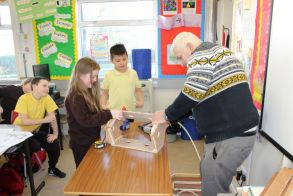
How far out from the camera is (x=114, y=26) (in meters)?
4.21

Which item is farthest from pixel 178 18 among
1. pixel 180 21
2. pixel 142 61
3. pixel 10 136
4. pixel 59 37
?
pixel 10 136

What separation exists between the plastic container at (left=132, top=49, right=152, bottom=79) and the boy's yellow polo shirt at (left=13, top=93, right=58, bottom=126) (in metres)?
1.47

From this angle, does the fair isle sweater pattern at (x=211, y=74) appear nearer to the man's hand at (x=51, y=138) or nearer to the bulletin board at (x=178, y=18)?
the man's hand at (x=51, y=138)

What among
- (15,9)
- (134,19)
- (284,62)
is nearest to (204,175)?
(284,62)

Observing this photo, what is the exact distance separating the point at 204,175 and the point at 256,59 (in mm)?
888

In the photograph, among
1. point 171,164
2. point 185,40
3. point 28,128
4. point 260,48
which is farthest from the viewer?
point 171,164

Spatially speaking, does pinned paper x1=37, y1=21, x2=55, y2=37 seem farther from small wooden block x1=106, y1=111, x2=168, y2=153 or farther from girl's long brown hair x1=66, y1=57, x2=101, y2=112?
small wooden block x1=106, y1=111, x2=168, y2=153

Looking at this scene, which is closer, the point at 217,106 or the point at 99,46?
the point at 217,106

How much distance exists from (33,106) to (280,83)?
7.75ft

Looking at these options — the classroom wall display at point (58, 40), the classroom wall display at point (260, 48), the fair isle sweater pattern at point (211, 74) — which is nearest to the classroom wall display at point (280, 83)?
the classroom wall display at point (260, 48)

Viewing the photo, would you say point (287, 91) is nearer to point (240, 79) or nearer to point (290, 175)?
point (240, 79)

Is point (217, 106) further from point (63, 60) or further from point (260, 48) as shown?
point (63, 60)

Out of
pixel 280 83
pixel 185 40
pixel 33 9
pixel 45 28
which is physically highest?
pixel 33 9

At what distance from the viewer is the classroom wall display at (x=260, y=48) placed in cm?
164
